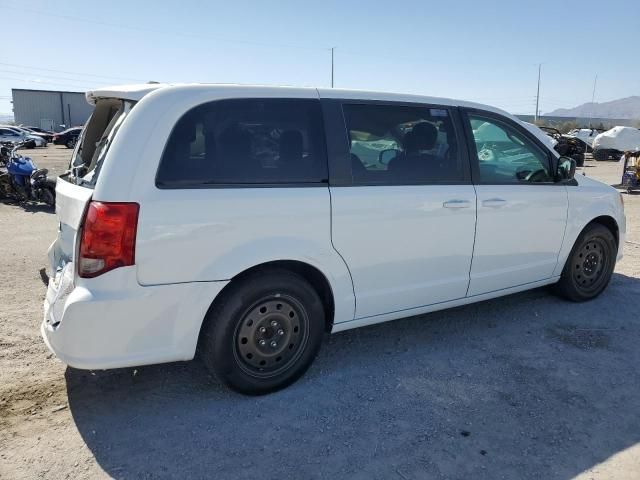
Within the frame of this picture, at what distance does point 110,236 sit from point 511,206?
299 cm

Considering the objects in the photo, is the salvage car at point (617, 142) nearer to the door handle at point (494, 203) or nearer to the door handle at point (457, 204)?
the door handle at point (494, 203)

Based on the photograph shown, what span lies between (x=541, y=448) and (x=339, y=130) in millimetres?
2222

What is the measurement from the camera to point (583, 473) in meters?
2.60

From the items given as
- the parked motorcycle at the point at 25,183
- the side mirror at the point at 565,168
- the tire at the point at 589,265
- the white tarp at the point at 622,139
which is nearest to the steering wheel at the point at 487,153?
the side mirror at the point at 565,168

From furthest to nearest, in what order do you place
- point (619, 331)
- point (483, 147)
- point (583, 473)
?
1. point (619, 331)
2. point (483, 147)
3. point (583, 473)

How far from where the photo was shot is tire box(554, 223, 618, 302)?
15.6ft

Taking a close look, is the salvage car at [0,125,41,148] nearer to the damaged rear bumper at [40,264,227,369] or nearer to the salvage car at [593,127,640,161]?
the salvage car at [593,127,640,161]

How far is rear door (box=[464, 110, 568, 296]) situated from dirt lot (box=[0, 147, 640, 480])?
0.54m

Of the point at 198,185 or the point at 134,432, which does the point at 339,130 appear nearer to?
the point at 198,185

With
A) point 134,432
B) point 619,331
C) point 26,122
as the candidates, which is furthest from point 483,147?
point 26,122

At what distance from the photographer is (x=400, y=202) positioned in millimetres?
3473

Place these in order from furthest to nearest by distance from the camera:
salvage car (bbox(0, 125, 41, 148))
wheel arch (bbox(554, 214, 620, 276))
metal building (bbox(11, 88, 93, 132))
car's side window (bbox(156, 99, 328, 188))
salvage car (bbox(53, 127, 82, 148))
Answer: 1. metal building (bbox(11, 88, 93, 132))
2. salvage car (bbox(53, 127, 82, 148))
3. salvage car (bbox(0, 125, 41, 148))
4. wheel arch (bbox(554, 214, 620, 276))
5. car's side window (bbox(156, 99, 328, 188))

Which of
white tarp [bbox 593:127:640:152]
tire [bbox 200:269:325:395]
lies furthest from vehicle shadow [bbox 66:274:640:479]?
white tarp [bbox 593:127:640:152]

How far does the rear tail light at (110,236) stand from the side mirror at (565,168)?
357cm
